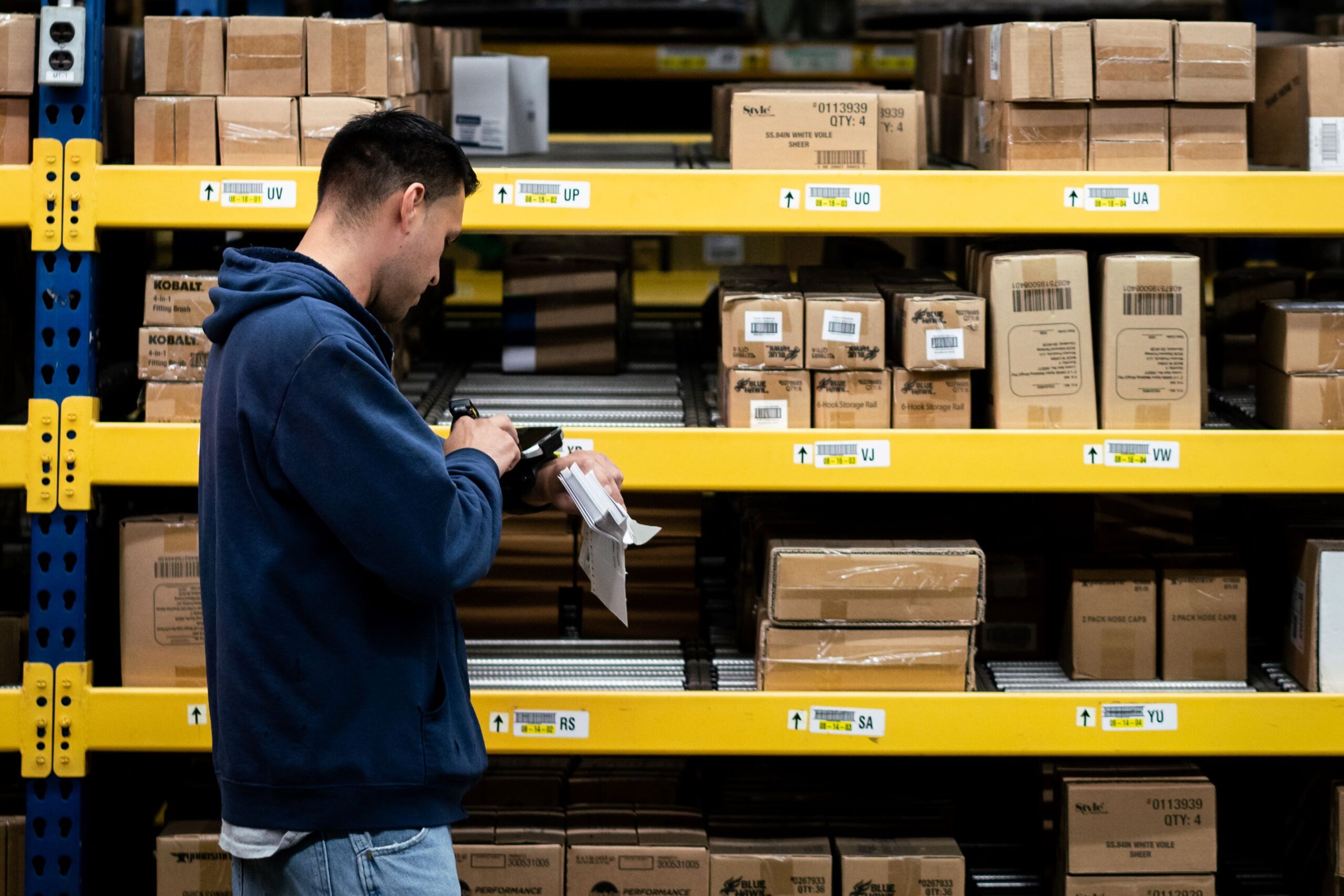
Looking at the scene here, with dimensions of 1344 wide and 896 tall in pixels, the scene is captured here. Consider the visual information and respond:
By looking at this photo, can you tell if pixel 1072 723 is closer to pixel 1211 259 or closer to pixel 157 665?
pixel 157 665

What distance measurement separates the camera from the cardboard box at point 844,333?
7.66 ft

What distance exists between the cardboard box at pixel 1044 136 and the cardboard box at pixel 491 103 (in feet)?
3.50

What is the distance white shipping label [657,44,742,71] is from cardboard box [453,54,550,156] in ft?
3.60

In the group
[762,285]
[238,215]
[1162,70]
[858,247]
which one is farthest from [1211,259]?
[238,215]

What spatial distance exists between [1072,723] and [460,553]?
128 centimetres

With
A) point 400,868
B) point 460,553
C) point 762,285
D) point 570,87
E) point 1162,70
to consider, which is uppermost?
point 570,87

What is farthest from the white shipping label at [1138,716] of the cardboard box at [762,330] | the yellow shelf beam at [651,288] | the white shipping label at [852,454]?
the yellow shelf beam at [651,288]

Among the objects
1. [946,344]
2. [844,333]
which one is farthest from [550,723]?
[946,344]

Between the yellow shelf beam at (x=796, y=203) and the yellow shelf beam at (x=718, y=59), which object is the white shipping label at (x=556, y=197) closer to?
the yellow shelf beam at (x=796, y=203)

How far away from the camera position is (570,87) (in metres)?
4.22

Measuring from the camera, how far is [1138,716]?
236 cm

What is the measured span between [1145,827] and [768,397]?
1017 millimetres

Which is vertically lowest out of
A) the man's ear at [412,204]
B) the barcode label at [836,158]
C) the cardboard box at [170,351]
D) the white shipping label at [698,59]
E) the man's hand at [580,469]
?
the man's hand at [580,469]

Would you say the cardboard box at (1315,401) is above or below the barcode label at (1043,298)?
below
